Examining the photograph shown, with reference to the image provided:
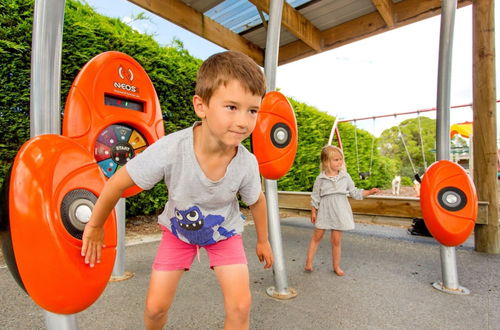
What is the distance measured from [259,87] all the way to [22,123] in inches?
119

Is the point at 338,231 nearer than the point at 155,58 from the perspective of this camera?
Yes

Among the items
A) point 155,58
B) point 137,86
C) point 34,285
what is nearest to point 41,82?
point 34,285

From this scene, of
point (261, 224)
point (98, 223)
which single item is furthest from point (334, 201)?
point (98, 223)

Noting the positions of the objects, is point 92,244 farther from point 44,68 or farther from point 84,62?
point 84,62

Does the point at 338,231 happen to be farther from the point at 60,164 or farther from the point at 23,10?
the point at 23,10

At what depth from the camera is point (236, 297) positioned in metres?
1.20

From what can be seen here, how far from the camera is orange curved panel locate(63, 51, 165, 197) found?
1.66 m

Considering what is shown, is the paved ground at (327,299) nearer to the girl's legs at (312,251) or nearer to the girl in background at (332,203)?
the girl's legs at (312,251)

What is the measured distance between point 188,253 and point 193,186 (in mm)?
338

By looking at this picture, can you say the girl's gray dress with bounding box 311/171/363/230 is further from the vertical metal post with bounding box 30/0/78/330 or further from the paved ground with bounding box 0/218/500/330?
the vertical metal post with bounding box 30/0/78/330

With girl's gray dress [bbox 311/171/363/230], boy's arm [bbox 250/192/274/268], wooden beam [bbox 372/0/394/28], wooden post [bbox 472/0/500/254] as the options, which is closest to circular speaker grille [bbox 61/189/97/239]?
boy's arm [bbox 250/192/274/268]

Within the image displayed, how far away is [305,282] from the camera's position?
2314 mm

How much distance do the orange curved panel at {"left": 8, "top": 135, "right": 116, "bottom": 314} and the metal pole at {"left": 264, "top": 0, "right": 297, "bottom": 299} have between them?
122 cm

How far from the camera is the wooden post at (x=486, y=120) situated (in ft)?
10.6
